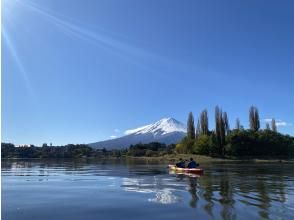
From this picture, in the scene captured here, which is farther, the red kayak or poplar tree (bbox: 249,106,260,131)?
poplar tree (bbox: 249,106,260,131)

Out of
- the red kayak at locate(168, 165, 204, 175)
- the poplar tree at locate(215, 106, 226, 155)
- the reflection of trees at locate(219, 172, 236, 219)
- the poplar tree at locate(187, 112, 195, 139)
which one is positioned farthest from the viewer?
the poplar tree at locate(187, 112, 195, 139)

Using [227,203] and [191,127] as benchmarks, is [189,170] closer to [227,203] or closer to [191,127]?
[227,203]

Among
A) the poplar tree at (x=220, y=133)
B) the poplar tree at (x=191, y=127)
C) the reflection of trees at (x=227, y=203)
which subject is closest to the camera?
the reflection of trees at (x=227, y=203)

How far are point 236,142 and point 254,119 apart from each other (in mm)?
17079

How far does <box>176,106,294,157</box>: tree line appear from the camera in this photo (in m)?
130

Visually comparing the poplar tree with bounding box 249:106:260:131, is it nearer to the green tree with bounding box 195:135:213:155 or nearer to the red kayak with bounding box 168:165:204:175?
the green tree with bounding box 195:135:213:155

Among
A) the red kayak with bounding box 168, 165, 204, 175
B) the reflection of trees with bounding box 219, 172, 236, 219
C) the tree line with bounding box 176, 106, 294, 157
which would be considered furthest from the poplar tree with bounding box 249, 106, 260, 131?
the reflection of trees with bounding box 219, 172, 236, 219

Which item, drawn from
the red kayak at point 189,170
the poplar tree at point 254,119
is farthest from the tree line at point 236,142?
the red kayak at point 189,170

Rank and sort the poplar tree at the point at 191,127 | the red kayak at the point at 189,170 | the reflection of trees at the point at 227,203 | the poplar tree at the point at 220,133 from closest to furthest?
1. the reflection of trees at the point at 227,203
2. the red kayak at the point at 189,170
3. the poplar tree at the point at 220,133
4. the poplar tree at the point at 191,127

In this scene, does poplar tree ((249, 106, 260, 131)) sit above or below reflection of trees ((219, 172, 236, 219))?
above

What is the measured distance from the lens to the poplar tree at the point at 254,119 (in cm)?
14088

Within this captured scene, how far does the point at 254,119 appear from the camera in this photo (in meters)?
143

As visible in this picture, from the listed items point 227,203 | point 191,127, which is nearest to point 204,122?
point 191,127

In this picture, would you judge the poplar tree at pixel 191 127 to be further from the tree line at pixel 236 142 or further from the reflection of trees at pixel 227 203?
the reflection of trees at pixel 227 203
